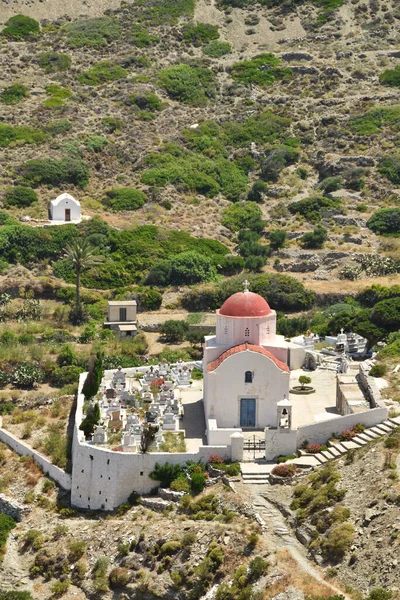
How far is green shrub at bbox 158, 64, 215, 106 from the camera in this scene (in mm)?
94938

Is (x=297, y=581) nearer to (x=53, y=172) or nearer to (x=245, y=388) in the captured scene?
(x=245, y=388)

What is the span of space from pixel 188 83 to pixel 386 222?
28.0 m

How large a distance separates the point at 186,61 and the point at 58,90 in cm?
1376

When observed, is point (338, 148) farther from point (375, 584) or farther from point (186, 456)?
point (375, 584)

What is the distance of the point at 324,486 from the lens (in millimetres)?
35375

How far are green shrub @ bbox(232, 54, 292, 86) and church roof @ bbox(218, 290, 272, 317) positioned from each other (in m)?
58.2

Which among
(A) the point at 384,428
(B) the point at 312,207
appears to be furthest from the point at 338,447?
(B) the point at 312,207

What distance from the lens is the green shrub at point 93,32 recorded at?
330ft

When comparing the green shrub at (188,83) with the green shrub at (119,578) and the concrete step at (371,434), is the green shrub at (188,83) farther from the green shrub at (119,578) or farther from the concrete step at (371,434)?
the green shrub at (119,578)

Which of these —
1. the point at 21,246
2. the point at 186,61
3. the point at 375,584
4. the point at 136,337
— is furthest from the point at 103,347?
the point at 186,61

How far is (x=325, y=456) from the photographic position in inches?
1483

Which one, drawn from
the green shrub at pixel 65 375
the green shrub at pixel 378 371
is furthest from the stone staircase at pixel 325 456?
the green shrub at pixel 65 375

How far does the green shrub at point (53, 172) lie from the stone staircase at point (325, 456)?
46.8 m

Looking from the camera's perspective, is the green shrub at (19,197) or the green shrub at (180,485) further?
the green shrub at (19,197)
